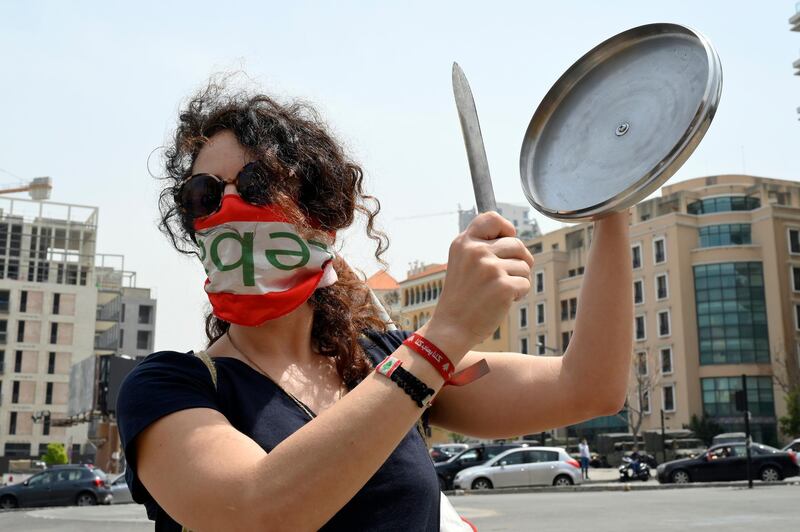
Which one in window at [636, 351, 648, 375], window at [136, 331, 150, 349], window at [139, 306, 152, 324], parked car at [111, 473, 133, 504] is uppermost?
window at [139, 306, 152, 324]

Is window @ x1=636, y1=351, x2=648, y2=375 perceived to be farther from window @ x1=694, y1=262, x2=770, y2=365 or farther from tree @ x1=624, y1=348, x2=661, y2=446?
window @ x1=694, y1=262, x2=770, y2=365

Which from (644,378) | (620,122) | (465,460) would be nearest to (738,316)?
(644,378)

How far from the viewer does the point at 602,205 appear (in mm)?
1594

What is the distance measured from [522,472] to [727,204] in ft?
144

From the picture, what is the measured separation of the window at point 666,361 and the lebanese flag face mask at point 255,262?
6556 centimetres

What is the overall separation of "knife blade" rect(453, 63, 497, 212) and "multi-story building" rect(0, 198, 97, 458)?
82.2 m

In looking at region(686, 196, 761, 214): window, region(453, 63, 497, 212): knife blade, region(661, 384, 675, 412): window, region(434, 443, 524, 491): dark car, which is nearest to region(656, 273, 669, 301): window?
region(686, 196, 761, 214): window

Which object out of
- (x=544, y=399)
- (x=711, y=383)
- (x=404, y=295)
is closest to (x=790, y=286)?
(x=711, y=383)

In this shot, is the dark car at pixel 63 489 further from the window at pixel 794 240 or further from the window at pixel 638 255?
the window at pixel 794 240

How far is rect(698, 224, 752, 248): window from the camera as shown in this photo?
63.7 meters

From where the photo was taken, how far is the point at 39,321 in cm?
8538

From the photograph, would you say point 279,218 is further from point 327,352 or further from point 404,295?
point 404,295

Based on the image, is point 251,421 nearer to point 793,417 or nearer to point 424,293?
point 793,417

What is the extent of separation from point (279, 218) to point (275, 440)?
1.50 ft
